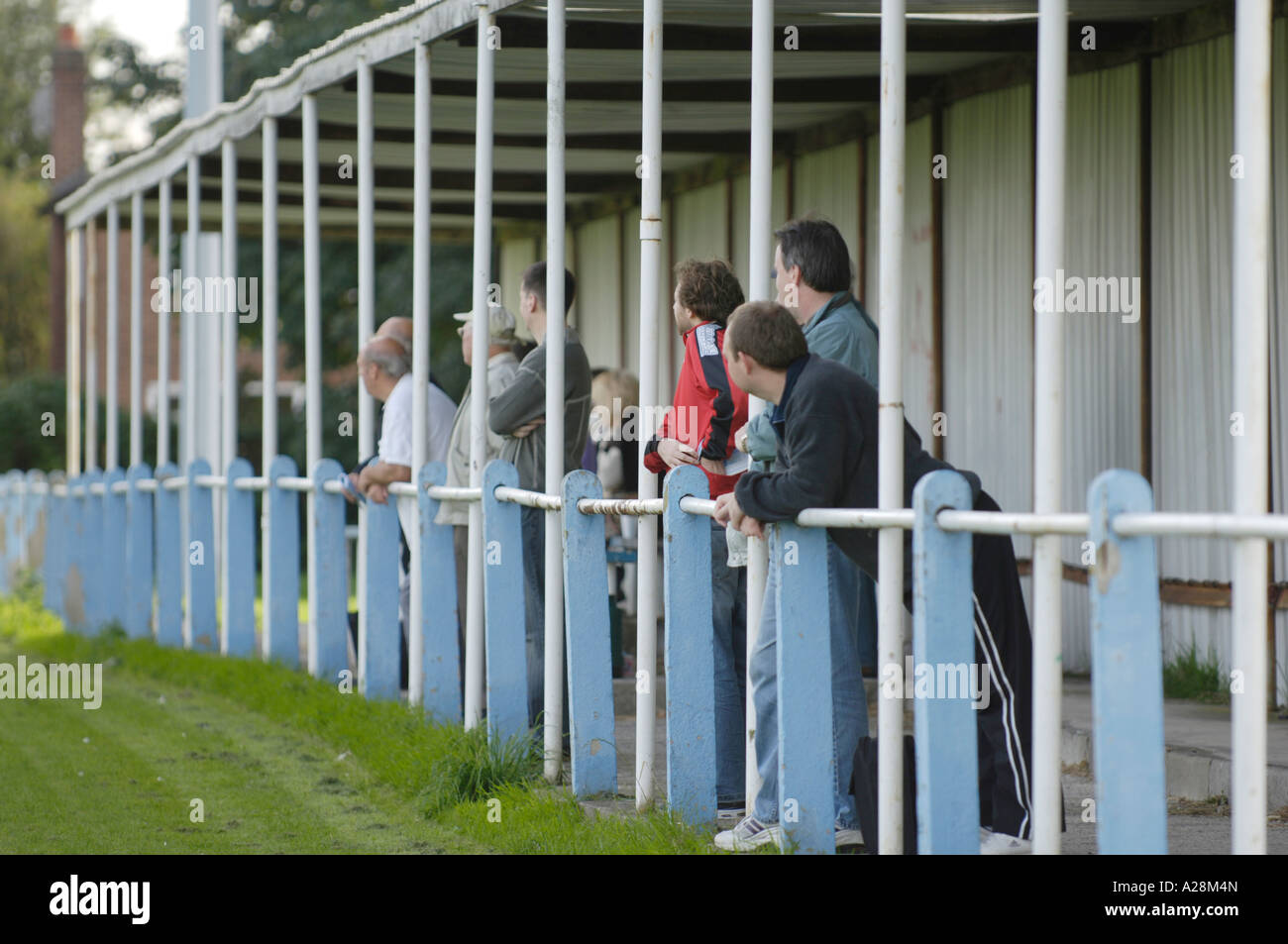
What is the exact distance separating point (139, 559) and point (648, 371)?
853 cm

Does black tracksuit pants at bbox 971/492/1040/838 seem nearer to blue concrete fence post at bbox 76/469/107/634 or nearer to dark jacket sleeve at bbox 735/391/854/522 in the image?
dark jacket sleeve at bbox 735/391/854/522

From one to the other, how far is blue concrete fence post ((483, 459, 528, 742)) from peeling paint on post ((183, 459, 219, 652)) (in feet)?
19.2

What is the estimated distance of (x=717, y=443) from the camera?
264 inches

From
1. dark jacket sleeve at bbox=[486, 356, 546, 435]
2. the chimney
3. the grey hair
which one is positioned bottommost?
dark jacket sleeve at bbox=[486, 356, 546, 435]

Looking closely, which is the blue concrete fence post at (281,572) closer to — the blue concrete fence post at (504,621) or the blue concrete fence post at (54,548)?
the blue concrete fence post at (504,621)

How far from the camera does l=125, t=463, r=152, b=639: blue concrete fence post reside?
1434 centimetres

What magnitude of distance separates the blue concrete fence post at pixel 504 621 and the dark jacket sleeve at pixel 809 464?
2556mm

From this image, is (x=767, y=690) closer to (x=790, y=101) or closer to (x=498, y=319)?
(x=498, y=319)

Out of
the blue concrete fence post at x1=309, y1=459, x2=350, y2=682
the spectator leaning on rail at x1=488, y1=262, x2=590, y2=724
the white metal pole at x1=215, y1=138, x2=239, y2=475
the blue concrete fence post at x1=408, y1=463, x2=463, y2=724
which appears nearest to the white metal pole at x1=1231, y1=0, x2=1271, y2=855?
the spectator leaning on rail at x1=488, y1=262, x2=590, y2=724

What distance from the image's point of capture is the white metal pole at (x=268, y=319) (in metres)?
11.4

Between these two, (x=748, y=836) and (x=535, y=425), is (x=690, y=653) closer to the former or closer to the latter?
(x=748, y=836)

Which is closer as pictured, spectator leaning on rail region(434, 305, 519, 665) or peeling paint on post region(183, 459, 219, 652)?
spectator leaning on rail region(434, 305, 519, 665)

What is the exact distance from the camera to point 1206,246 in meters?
8.88
